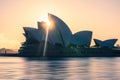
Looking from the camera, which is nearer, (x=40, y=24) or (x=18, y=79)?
(x=18, y=79)

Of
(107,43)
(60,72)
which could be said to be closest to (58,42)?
(107,43)

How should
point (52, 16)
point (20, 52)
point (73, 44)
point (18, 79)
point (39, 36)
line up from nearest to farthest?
point (18, 79), point (52, 16), point (39, 36), point (73, 44), point (20, 52)

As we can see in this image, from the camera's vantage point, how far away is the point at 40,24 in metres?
139

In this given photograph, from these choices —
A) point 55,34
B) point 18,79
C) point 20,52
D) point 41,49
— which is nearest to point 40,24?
point 55,34

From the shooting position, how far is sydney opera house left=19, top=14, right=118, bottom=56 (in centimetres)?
13712

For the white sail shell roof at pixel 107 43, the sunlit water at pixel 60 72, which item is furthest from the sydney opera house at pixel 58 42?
the sunlit water at pixel 60 72

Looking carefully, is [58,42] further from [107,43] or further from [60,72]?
[60,72]

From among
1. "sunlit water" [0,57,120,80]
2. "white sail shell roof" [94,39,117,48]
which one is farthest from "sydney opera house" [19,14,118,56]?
"sunlit water" [0,57,120,80]

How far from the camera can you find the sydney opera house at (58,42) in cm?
13712

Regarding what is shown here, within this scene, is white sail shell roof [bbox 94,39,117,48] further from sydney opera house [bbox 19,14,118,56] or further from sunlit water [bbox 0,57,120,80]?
sunlit water [bbox 0,57,120,80]

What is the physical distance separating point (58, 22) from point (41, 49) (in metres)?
28.3

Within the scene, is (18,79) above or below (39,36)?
below

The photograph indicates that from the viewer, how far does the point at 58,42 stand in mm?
149750

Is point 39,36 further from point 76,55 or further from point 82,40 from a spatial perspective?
point 76,55
